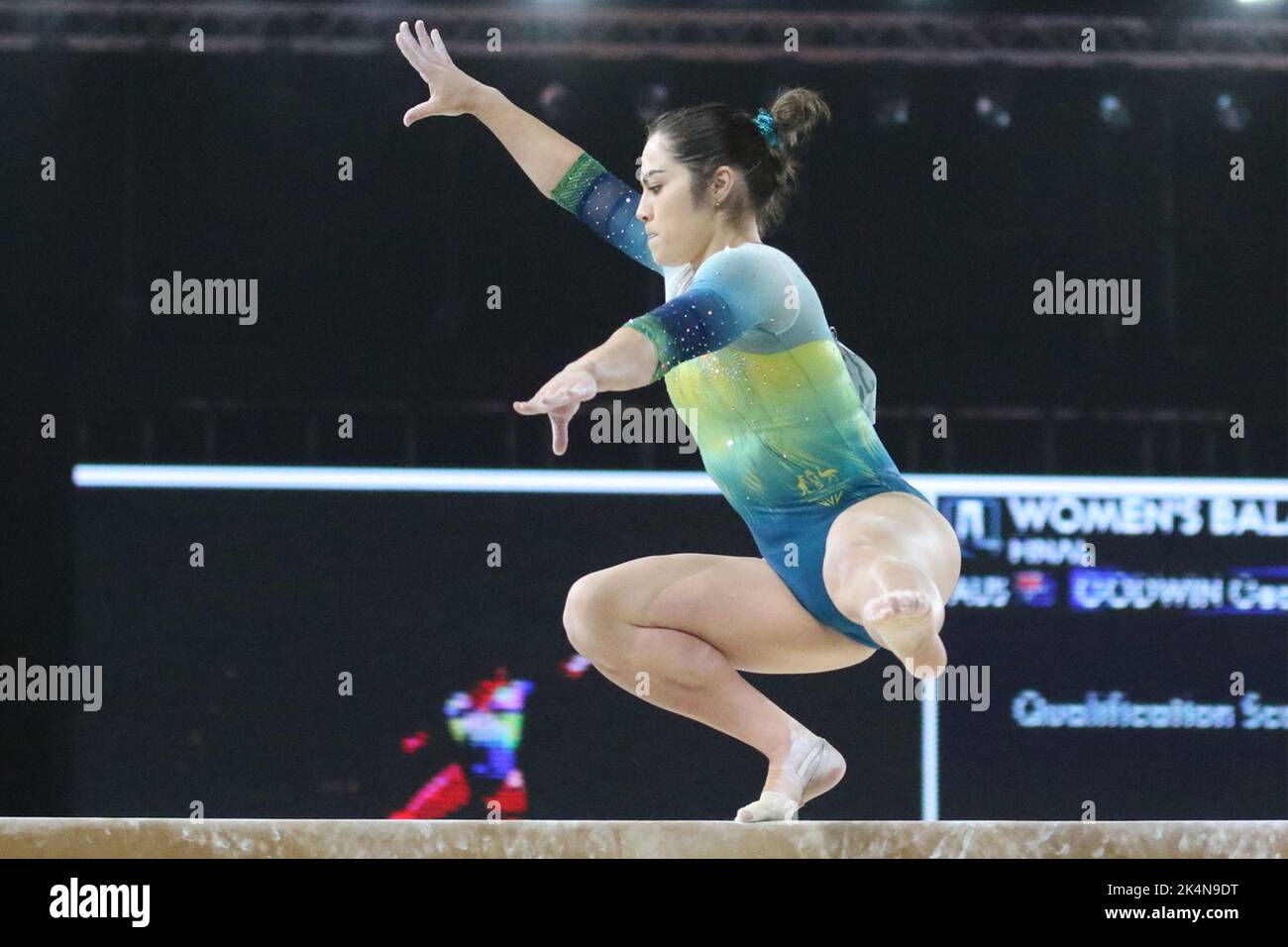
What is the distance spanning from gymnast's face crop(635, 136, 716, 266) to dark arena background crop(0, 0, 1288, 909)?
2350 millimetres

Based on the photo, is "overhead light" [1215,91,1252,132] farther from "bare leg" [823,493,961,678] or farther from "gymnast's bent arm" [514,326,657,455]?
"gymnast's bent arm" [514,326,657,455]

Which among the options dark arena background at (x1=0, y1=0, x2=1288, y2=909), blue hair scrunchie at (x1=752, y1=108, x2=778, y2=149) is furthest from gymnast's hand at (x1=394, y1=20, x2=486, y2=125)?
dark arena background at (x1=0, y1=0, x2=1288, y2=909)

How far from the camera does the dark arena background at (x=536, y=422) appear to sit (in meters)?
6.26

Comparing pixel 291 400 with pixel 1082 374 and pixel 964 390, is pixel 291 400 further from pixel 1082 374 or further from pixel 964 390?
pixel 1082 374

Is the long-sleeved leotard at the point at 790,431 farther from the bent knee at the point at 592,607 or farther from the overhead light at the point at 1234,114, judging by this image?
the overhead light at the point at 1234,114

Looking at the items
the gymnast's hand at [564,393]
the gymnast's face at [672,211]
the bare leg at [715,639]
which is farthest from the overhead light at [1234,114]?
the gymnast's hand at [564,393]

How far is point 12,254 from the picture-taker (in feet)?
21.4

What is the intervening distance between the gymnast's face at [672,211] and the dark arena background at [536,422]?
2.35 m

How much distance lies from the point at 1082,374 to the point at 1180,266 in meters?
0.71

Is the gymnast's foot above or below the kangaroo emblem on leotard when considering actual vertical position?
below

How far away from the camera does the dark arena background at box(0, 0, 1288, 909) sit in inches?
247

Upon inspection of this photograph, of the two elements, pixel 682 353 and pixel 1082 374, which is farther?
pixel 1082 374
